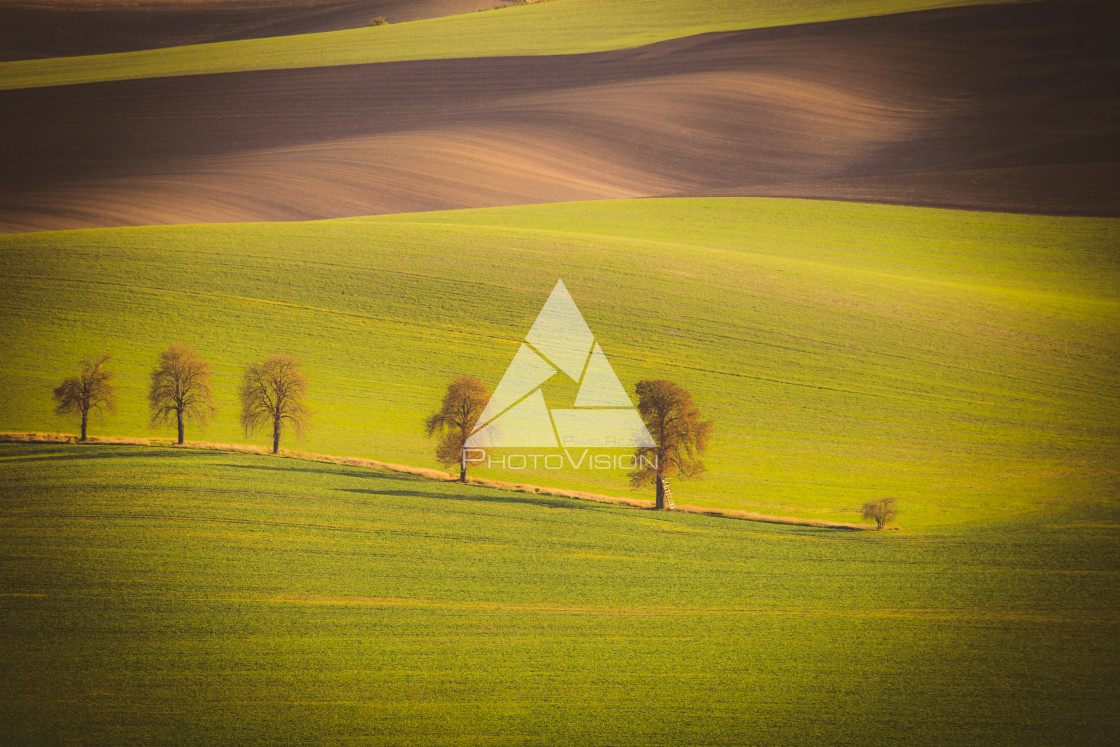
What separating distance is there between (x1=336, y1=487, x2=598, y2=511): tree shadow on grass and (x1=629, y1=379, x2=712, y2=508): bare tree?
7.32 feet

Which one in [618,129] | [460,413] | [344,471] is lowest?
[344,471]

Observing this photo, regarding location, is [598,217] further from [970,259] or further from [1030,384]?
[1030,384]

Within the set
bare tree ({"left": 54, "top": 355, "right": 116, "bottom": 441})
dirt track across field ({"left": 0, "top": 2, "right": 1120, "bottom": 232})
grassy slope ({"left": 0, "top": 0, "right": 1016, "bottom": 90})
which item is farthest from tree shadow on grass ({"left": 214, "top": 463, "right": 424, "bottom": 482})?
grassy slope ({"left": 0, "top": 0, "right": 1016, "bottom": 90})

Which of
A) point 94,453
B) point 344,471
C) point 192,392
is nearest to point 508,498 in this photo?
point 344,471

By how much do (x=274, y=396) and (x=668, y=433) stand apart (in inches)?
562

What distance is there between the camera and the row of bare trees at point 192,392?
31.5 metres

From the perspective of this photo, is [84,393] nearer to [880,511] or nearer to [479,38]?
[880,511]

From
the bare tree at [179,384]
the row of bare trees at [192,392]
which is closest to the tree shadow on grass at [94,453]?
the row of bare trees at [192,392]

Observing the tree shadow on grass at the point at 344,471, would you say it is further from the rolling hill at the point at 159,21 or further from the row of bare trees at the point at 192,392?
the rolling hill at the point at 159,21

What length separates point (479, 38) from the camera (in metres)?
97.4

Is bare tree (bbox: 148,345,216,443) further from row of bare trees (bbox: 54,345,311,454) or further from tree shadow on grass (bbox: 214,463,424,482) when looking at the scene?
tree shadow on grass (bbox: 214,463,424,482)

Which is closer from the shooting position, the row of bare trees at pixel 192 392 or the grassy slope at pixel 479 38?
the row of bare trees at pixel 192 392

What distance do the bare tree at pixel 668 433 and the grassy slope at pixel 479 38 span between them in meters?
71.8

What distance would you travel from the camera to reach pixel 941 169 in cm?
7100
